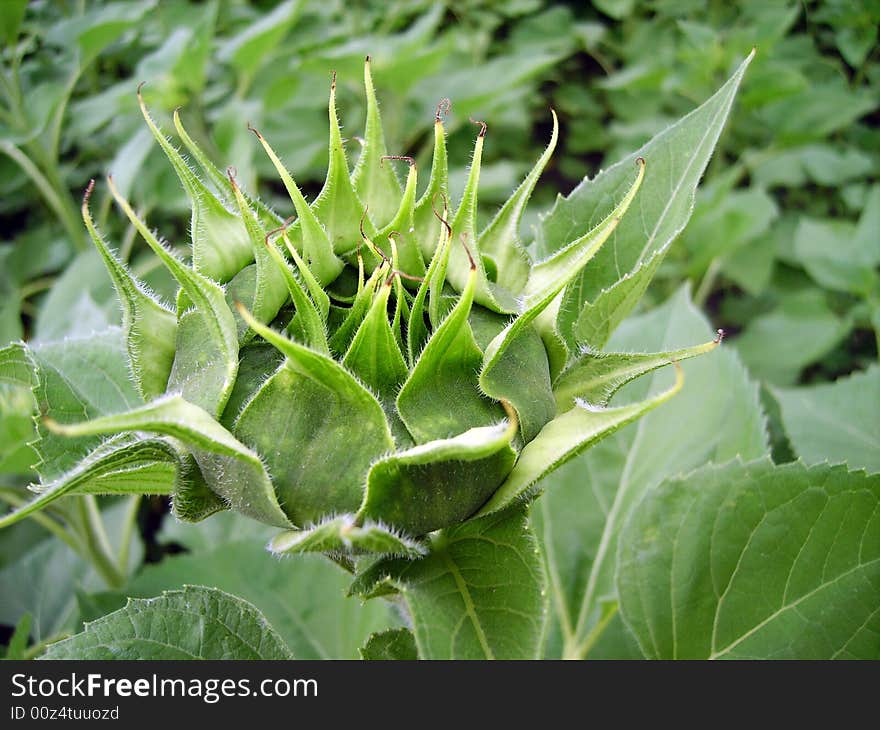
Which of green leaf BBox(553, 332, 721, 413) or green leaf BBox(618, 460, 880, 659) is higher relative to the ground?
green leaf BBox(553, 332, 721, 413)

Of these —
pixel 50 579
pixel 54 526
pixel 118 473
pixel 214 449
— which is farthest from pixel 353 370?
pixel 50 579

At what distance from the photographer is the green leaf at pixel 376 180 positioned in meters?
0.83

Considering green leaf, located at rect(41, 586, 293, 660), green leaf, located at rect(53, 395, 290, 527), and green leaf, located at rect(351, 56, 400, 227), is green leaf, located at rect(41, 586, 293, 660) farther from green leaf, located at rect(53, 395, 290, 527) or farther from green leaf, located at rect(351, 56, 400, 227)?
green leaf, located at rect(351, 56, 400, 227)

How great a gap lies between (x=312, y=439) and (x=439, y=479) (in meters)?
0.11

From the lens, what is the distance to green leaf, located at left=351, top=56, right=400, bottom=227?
2.73 feet

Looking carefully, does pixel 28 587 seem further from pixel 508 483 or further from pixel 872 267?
pixel 872 267

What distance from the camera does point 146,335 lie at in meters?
0.80

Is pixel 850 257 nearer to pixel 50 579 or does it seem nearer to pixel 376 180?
pixel 376 180

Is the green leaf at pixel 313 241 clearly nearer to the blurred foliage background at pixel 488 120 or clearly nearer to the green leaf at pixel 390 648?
the green leaf at pixel 390 648

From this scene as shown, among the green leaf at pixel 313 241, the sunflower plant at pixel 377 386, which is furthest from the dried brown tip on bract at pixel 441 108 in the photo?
the green leaf at pixel 313 241

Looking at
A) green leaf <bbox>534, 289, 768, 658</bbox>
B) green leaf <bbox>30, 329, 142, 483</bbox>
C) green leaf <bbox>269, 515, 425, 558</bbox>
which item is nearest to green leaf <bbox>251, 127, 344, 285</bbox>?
green leaf <bbox>269, 515, 425, 558</bbox>

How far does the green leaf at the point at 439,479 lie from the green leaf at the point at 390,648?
0.73 feet

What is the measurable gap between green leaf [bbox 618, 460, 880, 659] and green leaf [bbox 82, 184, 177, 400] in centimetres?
57

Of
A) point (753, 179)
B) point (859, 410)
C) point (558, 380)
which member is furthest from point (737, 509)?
point (753, 179)
